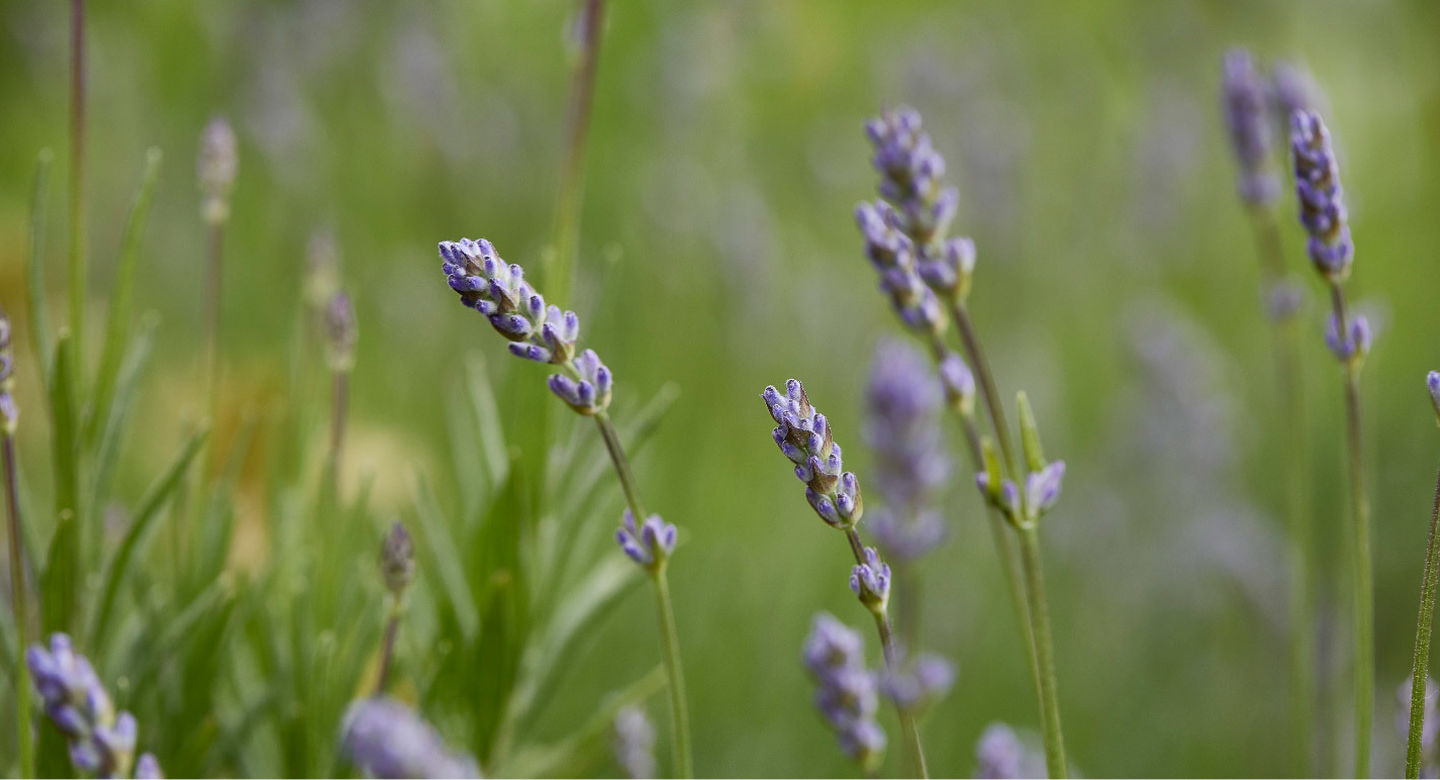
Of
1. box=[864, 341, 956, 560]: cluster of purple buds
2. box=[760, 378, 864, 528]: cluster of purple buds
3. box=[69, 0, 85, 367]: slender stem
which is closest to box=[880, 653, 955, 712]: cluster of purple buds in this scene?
box=[864, 341, 956, 560]: cluster of purple buds

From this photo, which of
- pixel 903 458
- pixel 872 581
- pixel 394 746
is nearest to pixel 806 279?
pixel 903 458

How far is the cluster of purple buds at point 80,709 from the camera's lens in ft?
1.93

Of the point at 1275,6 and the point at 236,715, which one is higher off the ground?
the point at 1275,6

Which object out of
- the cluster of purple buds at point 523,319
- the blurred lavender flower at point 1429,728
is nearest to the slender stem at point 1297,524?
the blurred lavender flower at point 1429,728

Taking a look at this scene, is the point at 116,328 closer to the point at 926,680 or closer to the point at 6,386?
the point at 6,386

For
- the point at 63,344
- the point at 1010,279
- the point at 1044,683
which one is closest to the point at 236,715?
the point at 63,344

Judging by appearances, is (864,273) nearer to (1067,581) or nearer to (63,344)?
(1067,581)

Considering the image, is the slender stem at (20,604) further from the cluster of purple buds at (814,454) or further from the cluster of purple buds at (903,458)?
the cluster of purple buds at (903,458)

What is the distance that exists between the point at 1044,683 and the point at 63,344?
0.72 m

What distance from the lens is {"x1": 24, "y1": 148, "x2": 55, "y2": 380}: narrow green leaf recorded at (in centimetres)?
90

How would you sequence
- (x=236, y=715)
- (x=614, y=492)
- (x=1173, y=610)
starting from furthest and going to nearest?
1. (x=1173, y=610)
2. (x=614, y=492)
3. (x=236, y=715)

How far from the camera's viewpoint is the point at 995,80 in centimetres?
327

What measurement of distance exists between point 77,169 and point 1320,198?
2.90ft

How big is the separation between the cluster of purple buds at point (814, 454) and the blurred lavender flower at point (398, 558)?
28cm
